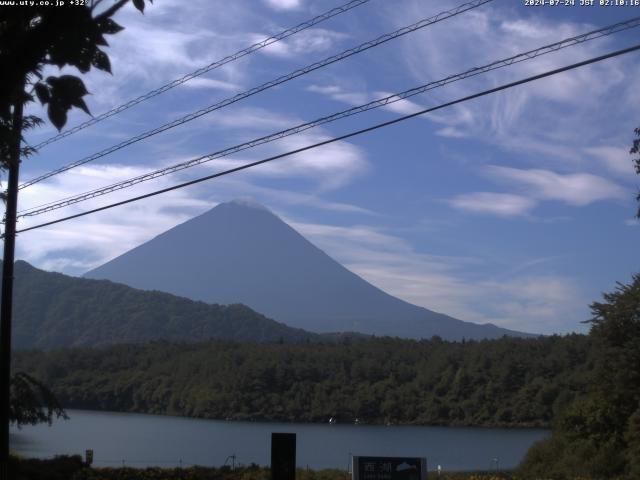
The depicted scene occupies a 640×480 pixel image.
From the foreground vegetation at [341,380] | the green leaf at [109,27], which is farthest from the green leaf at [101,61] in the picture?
the foreground vegetation at [341,380]

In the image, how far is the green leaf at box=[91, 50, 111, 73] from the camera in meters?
4.78

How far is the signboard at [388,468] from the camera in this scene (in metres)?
11.9

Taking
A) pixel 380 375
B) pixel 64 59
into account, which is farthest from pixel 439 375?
pixel 64 59

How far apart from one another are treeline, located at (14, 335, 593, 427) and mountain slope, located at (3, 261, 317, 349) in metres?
45.6

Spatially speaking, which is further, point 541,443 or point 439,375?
point 439,375

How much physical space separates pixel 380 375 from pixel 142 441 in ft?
93.8

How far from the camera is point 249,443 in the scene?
42.0 m

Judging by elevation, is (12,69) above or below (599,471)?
above

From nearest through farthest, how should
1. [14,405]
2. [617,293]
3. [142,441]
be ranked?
[14,405]
[617,293]
[142,441]

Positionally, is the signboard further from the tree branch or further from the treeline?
the treeline

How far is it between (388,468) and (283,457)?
5.12 ft

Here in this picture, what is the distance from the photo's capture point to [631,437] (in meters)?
26.0

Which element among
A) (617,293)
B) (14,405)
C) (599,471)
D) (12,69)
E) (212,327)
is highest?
(212,327)

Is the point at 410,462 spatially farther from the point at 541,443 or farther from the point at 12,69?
the point at 541,443
